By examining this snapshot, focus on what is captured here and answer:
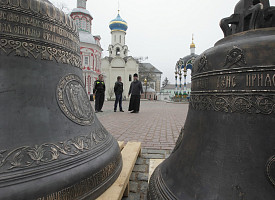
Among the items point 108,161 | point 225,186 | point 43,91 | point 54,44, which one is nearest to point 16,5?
point 54,44

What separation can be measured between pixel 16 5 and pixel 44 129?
2.40 feet

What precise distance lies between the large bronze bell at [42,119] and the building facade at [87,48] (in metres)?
22.7

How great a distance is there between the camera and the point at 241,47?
73 centimetres

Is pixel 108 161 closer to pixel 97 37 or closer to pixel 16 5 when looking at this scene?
pixel 16 5

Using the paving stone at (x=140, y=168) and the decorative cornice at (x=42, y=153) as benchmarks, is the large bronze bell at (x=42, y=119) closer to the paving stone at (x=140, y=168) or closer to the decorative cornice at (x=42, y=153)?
the decorative cornice at (x=42, y=153)

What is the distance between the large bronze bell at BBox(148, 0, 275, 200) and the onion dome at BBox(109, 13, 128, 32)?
40178 millimetres

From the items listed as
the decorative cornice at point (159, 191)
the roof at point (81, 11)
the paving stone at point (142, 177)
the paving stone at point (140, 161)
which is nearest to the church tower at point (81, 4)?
the roof at point (81, 11)

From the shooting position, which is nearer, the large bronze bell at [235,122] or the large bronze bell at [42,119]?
the large bronze bell at [235,122]

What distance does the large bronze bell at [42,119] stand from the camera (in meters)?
0.85

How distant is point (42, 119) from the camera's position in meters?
1.03

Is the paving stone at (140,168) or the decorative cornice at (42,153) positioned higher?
the decorative cornice at (42,153)

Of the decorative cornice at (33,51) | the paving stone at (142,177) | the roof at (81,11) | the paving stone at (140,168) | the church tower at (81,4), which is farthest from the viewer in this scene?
the church tower at (81,4)

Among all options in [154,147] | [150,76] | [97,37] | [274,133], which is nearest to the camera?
[274,133]

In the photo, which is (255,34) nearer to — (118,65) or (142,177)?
(142,177)
